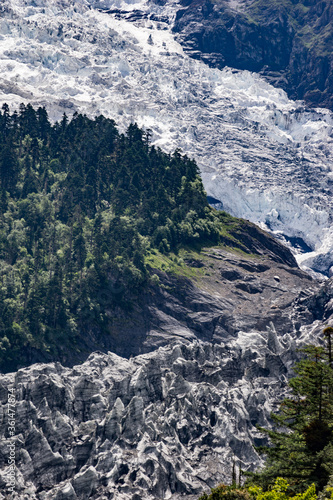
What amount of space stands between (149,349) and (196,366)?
128 ft

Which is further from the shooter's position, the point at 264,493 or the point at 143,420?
the point at 143,420

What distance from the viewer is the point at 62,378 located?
136m

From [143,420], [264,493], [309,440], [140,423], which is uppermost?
[309,440]

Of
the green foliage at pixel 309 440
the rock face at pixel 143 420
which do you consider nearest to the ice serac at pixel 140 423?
the rock face at pixel 143 420


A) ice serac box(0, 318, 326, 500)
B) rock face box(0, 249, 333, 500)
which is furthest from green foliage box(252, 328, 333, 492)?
rock face box(0, 249, 333, 500)

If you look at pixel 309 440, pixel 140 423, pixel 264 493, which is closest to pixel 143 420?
pixel 140 423

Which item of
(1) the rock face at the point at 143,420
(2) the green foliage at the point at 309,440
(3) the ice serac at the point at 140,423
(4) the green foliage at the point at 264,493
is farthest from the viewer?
(1) the rock face at the point at 143,420

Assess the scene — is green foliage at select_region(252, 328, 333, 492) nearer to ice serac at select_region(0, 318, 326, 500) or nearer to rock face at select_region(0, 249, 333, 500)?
ice serac at select_region(0, 318, 326, 500)

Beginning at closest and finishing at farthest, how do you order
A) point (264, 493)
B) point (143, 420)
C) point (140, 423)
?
point (264, 493) < point (140, 423) < point (143, 420)

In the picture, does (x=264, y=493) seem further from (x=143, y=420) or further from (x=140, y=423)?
(x=143, y=420)

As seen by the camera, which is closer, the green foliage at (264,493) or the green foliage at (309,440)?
the green foliage at (264,493)

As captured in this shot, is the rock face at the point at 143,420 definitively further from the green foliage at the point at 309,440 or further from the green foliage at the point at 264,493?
the green foliage at the point at 264,493

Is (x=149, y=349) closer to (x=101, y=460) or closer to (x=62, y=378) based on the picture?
(x=62, y=378)

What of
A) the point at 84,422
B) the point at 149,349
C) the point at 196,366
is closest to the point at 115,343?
the point at 149,349
